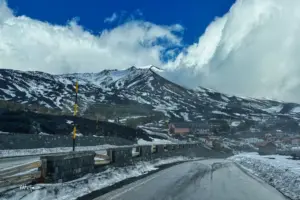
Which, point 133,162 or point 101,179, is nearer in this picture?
point 101,179

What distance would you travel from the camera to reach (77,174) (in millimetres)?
13586

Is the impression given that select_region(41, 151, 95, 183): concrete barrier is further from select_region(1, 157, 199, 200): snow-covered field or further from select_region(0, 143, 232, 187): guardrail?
select_region(1, 157, 199, 200): snow-covered field

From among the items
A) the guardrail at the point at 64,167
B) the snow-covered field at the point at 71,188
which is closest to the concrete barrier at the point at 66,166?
the guardrail at the point at 64,167

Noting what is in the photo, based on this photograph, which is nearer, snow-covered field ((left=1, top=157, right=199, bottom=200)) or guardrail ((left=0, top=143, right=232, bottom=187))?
snow-covered field ((left=1, top=157, right=199, bottom=200))

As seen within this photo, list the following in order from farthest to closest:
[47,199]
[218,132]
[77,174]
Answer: [218,132], [77,174], [47,199]

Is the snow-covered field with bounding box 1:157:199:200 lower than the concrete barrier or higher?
lower

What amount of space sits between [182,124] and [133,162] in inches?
6232

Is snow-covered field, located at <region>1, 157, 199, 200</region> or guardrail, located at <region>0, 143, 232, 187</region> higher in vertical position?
guardrail, located at <region>0, 143, 232, 187</region>

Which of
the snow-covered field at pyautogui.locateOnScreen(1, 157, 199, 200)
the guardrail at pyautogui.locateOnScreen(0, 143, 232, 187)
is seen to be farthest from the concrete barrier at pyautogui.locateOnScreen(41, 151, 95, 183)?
the snow-covered field at pyautogui.locateOnScreen(1, 157, 199, 200)

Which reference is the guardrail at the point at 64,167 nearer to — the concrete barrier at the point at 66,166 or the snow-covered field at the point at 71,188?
the concrete barrier at the point at 66,166

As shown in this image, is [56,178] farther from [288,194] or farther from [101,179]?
[288,194]

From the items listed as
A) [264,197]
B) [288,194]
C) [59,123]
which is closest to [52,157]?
[264,197]

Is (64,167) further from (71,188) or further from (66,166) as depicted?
(71,188)

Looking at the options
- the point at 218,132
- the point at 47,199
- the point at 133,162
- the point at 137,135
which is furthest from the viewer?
the point at 218,132
